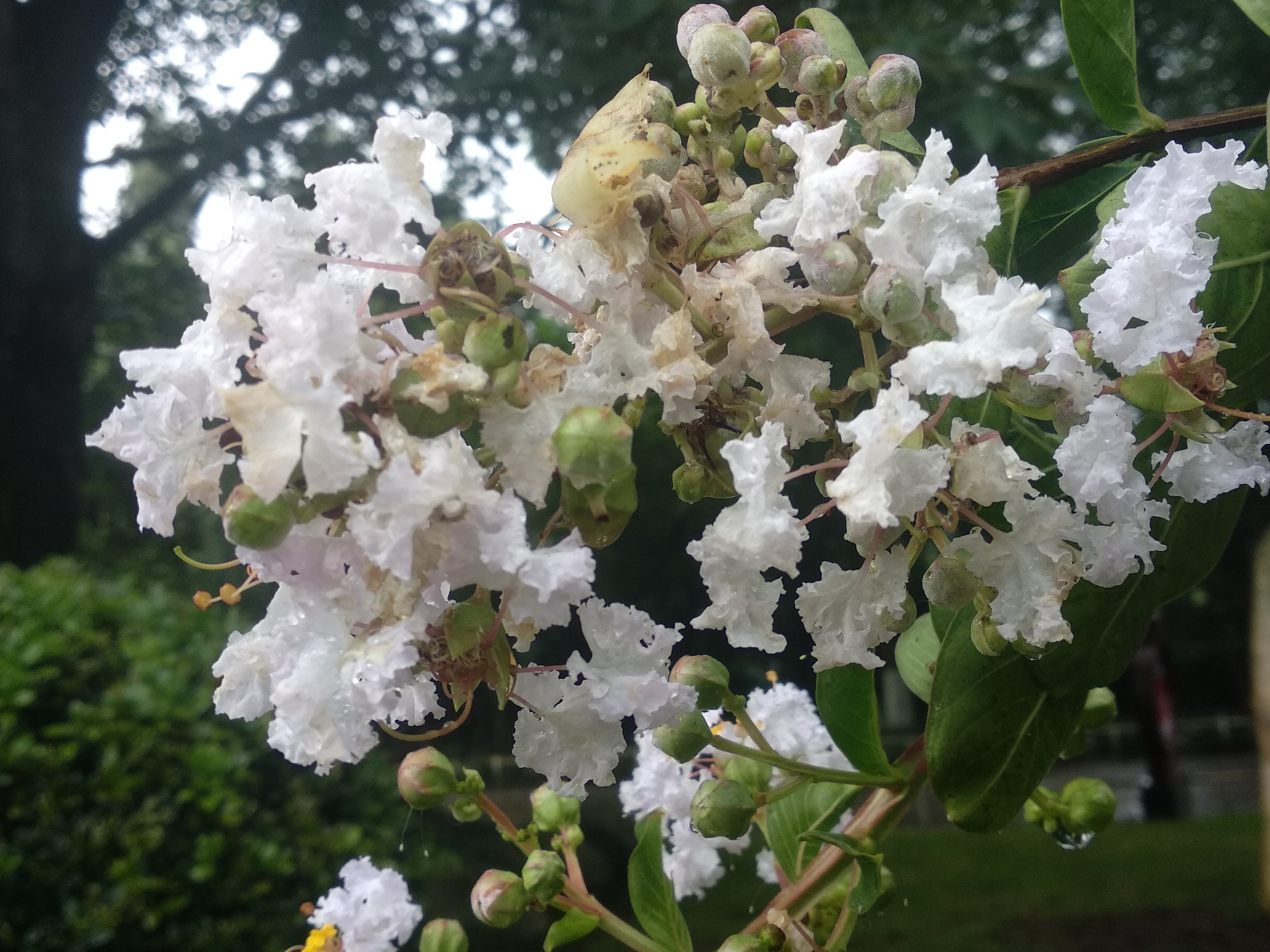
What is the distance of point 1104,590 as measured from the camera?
0.49m

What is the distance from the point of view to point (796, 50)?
48 centimetres

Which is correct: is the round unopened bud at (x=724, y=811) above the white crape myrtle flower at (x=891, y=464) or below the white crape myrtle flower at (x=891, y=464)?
below

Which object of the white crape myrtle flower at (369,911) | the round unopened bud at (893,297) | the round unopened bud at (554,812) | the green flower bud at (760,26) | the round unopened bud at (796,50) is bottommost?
the white crape myrtle flower at (369,911)

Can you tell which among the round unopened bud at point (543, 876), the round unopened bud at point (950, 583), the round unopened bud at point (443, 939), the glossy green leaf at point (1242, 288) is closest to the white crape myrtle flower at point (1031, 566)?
the round unopened bud at point (950, 583)

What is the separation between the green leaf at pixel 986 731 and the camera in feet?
1.62

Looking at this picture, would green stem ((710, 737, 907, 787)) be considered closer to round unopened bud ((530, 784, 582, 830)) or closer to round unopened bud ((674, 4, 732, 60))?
round unopened bud ((530, 784, 582, 830))

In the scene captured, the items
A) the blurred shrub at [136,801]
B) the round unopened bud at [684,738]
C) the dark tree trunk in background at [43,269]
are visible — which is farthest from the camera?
the dark tree trunk in background at [43,269]

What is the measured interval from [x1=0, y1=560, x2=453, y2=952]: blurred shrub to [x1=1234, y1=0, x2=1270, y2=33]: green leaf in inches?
71.2

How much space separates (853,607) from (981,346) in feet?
0.41

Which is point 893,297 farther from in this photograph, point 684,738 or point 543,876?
point 543,876

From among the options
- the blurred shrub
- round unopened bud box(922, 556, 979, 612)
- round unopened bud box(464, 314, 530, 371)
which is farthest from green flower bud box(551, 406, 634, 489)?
the blurred shrub

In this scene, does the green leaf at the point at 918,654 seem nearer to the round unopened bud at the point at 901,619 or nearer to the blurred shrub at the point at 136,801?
the round unopened bud at the point at 901,619

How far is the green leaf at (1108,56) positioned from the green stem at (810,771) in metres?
0.37

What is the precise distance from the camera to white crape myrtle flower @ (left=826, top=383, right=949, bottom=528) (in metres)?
0.35
